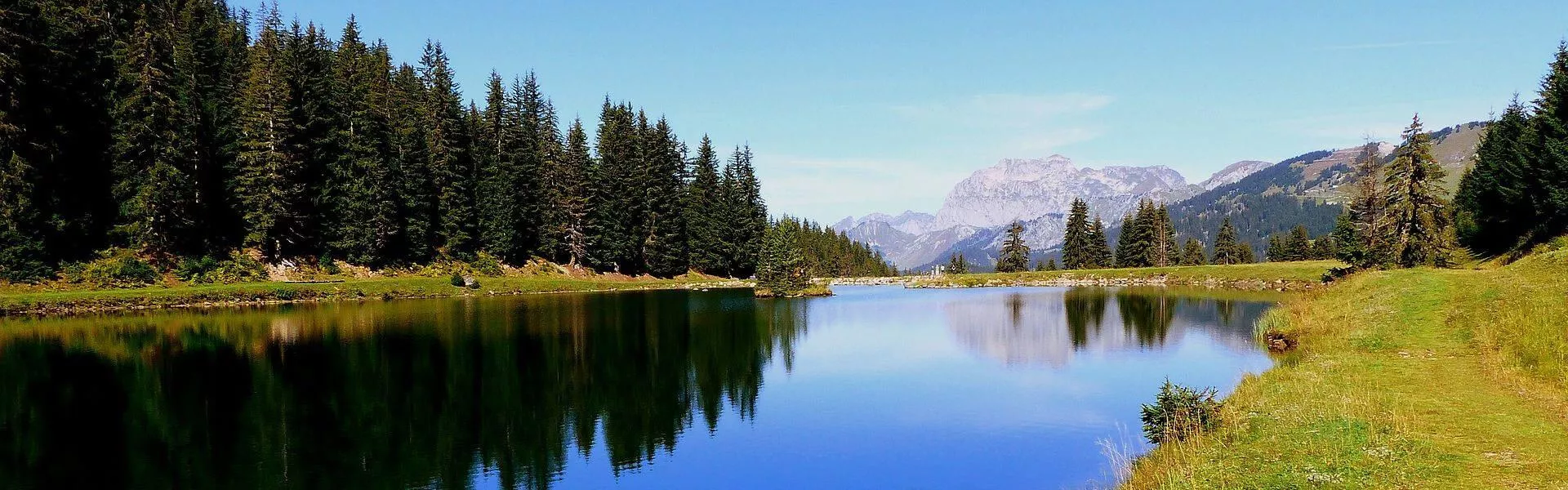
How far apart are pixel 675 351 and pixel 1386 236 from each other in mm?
56966

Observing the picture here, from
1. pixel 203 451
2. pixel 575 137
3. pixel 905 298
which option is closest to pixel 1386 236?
pixel 905 298

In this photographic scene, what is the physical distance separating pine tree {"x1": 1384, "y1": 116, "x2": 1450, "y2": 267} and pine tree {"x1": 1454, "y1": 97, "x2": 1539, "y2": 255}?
494cm

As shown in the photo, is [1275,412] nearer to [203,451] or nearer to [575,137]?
[203,451]

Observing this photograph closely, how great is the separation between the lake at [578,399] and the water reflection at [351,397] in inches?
4.4

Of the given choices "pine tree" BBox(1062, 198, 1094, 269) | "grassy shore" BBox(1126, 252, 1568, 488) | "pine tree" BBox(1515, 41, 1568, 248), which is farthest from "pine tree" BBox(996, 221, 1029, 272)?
"grassy shore" BBox(1126, 252, 1568, 488)

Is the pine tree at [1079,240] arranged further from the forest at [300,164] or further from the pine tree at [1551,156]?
the pine tree at [1551,156]

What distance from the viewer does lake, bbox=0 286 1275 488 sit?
18250 mm

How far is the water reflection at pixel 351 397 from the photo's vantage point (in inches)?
719

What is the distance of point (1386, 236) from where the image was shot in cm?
6019

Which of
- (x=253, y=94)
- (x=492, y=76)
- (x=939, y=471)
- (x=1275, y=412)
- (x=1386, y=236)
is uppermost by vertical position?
(x=492, y=76)

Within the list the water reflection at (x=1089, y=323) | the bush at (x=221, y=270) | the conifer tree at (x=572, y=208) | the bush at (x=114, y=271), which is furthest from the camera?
the conifer tree at (x=572, y=208)

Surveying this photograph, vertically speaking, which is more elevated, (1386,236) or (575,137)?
(575,137)

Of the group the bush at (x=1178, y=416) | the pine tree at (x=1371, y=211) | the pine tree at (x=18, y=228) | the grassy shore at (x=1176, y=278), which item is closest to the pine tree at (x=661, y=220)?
the grassy shore at (x=1176, y=278)

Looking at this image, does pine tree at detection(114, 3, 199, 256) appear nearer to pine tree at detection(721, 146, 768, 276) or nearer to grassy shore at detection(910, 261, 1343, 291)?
pine tree at detection(721, 146, 768, 276)
